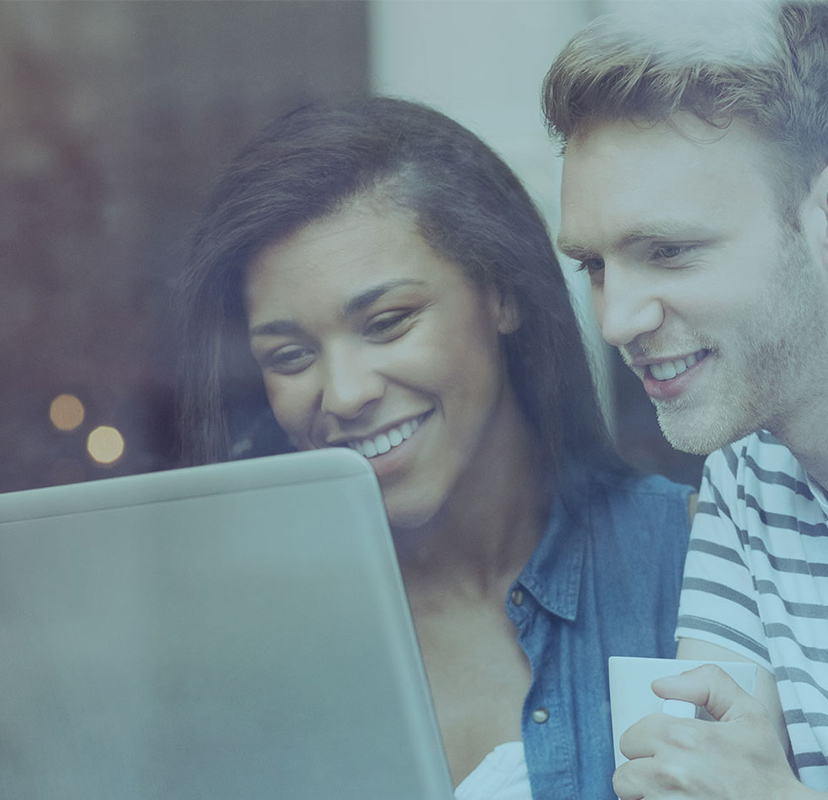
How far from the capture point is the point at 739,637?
1.07 m

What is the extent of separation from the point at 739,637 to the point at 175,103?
2.97ft

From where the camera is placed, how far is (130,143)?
1168 millimetres

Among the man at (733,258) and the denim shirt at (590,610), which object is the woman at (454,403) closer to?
the denim shirt at (590,610)

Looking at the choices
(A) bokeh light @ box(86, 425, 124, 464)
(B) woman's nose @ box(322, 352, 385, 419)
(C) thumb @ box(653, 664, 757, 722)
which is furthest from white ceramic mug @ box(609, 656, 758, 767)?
(A) bokeh light @ box(86, 425, 124, 464)

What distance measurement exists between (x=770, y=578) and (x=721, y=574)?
57 millimetres

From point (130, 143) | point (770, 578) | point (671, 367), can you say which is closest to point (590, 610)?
point (770, 578)

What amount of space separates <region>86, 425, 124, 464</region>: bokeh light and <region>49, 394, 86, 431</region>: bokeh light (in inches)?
1.1

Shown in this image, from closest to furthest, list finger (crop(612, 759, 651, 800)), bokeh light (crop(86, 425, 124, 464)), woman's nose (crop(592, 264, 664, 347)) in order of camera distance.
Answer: finger (crop(612, 759, 651, 800)) → woman's nose (crop(592, 264, 664, 347)) → bokeh light (crop(86, 425, 124, 464))

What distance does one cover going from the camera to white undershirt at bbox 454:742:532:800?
1093 millimetres

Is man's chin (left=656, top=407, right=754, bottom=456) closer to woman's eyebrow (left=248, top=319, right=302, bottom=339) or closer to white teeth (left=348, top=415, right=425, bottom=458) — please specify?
Answer: white teeth (left=348, top=415, right=425, bottom=458)

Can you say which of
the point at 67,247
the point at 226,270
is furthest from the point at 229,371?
the point at 67,247

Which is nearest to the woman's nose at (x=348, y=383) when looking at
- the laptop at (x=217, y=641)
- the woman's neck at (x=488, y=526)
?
the woman's neck at (x=488, y=526)

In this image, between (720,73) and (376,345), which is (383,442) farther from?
(720,73)

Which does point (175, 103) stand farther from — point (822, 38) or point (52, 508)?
point (822, 38)
